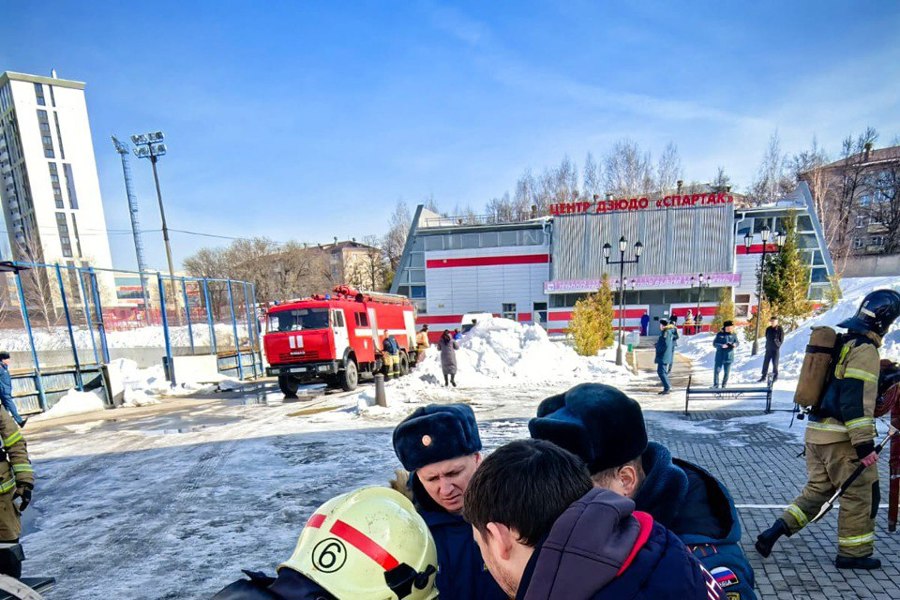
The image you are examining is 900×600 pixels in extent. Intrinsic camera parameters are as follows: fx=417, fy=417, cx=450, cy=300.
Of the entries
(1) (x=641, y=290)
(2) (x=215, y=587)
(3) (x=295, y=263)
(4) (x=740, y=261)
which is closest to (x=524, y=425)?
(2) (x=215, y=587)

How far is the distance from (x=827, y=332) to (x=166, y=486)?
7.87 m

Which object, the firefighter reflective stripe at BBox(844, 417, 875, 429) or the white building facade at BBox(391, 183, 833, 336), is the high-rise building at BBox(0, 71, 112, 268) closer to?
the white building facade at BBox(391, 183, 833, 336)

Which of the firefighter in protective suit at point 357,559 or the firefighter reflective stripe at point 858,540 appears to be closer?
the firefighter in protective suit at point 357,559

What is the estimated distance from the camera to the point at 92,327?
12.6m

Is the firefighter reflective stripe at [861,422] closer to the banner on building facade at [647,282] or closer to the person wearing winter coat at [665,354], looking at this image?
the person wearing winter coat at [665,354]

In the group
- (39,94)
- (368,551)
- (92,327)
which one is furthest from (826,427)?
(39,94)

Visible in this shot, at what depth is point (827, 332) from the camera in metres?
3.37

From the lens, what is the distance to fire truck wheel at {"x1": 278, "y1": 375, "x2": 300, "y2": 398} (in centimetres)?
1263

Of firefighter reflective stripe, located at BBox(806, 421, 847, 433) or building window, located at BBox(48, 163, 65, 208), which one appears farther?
building window, located at BBox(48, 163, 65, 208)

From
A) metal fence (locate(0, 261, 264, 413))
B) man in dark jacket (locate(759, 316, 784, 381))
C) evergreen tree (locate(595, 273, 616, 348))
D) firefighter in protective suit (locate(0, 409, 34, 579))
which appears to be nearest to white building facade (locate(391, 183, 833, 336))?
evergreen tree (locate(595, 273, 616, 348))

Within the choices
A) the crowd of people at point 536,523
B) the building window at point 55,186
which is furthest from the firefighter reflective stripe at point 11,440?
the building window at point 55,186

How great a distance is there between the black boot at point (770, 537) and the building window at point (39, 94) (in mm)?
63578

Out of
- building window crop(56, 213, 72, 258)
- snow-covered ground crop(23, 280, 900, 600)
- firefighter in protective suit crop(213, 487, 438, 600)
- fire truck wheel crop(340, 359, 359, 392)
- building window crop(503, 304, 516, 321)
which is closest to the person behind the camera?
firefighter in protective suit crop(213, 487, 438, 600)

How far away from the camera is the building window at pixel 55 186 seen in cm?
4222
